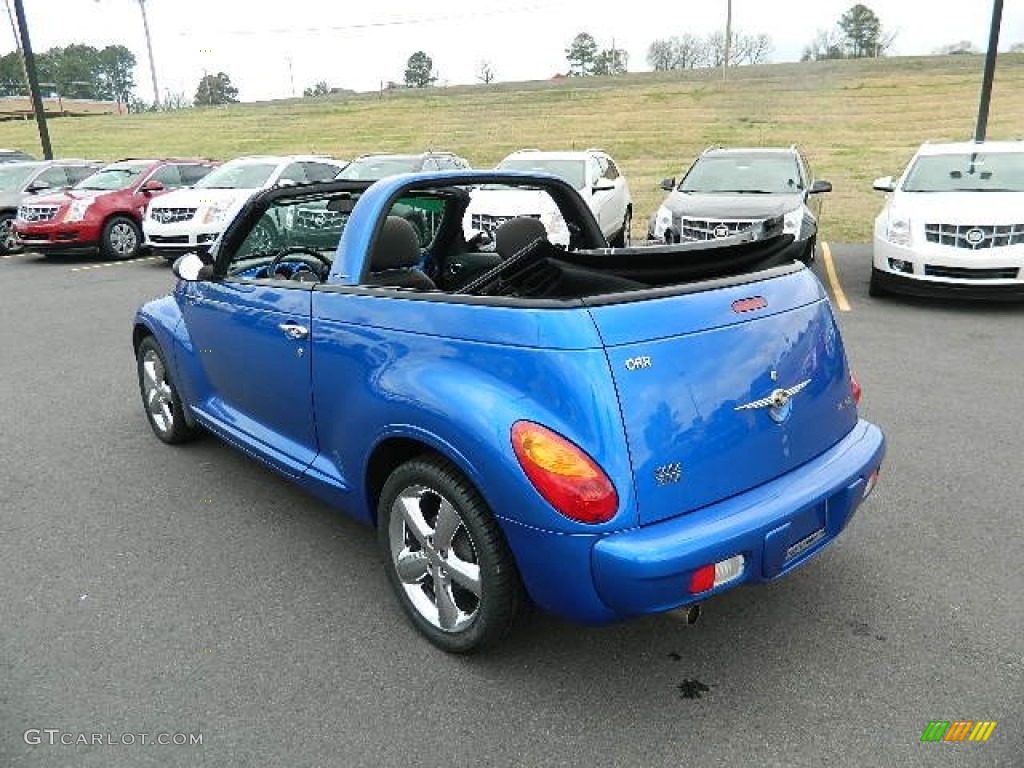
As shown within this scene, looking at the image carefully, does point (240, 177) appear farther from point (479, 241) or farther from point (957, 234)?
point (957, 234)

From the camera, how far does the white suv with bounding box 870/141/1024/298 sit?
25.8 ft

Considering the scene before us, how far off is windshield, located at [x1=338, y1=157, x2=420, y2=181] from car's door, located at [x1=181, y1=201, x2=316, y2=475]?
10.0 meters

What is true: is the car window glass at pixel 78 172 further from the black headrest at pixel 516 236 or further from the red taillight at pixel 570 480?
the red taillight at pixel 570 480

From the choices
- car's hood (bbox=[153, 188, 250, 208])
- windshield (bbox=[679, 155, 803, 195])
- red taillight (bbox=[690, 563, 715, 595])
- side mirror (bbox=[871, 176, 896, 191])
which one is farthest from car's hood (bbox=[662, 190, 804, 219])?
red taillight (bbox=[690, 563, 715, 595])

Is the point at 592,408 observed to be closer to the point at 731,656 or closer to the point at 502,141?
the point at 731,656

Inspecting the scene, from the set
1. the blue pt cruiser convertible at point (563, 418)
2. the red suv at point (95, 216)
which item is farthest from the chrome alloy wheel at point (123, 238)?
the blue pt cruiser convertible at point (563, 418)

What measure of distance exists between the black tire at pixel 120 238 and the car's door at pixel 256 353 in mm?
10807

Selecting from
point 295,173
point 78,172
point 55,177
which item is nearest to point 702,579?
point 295,173

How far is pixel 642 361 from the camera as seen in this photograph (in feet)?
7.56

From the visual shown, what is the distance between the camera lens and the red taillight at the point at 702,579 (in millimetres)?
2273

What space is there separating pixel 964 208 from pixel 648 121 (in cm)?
3236

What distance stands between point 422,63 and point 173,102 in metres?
32.5

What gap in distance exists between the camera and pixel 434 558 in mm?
2754

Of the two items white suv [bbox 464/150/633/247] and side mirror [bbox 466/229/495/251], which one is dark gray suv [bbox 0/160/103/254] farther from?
side mirror [bbox 466/229/495/251]
